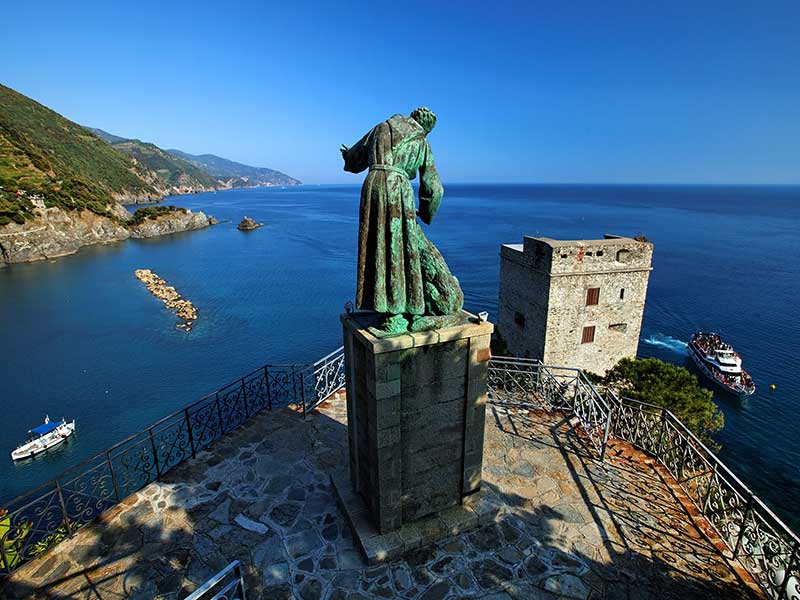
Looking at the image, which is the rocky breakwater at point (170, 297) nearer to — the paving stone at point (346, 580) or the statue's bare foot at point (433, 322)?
the paving stone at point (346, 580)

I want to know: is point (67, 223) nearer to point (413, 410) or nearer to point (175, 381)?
point (175, 381)

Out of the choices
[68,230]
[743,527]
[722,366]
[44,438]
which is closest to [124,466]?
[743,527]

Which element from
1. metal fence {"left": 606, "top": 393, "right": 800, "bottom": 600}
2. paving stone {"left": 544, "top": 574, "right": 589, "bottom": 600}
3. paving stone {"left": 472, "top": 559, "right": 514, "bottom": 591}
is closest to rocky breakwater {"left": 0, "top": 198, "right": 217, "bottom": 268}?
paving stone {"left": 472, "top": 559, "right": 514, "bottom": 591}

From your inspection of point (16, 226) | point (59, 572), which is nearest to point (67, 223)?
point (16, 226)

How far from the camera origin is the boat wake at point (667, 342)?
32469 millimetres

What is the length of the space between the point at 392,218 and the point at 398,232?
0.17m

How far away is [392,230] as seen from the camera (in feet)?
15.7

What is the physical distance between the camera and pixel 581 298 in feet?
78.2

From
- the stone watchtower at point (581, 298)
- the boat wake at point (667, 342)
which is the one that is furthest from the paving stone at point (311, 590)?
the boat wake at point (667, 342)

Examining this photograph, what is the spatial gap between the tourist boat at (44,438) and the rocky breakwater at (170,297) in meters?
12.9

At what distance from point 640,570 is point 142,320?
37.1 meters

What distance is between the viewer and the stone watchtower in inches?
912

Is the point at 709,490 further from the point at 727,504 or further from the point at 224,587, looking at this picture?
the point at 224,587

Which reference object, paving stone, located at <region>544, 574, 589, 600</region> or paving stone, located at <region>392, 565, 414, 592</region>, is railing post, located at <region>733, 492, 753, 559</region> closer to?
paving stone, located at <region>544, 574, 589, 600</region>
